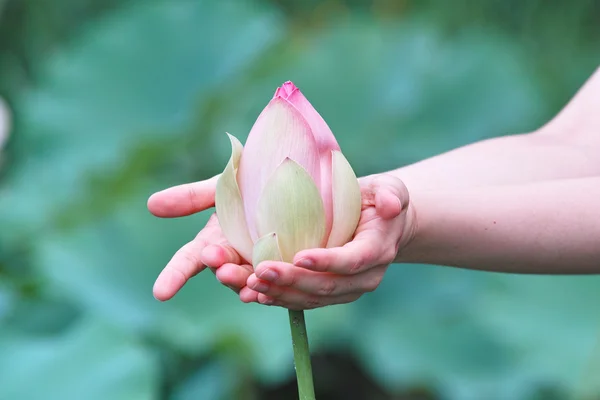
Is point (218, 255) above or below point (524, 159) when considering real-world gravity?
below

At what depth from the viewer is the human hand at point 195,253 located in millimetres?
647

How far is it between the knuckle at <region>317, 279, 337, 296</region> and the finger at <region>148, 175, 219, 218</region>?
16cm

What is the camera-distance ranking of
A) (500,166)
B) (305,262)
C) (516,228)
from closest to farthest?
(305,262), (516,228), (500,166)

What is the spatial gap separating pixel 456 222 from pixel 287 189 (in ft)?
0.76

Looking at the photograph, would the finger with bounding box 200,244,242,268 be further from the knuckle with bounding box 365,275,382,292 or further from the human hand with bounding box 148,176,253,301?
the knuckle with bounding box 365,275,382,292

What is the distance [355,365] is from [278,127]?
4.63ft

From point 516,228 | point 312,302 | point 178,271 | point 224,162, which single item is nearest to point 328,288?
point 312,302

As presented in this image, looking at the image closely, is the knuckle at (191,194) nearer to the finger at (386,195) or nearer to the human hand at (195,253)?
the human hand at (195,253)

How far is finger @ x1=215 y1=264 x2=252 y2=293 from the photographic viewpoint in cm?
64

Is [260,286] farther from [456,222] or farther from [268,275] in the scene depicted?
[456,222]

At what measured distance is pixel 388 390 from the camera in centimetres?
192

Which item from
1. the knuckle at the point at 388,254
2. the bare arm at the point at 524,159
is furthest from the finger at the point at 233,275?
the bare arm at the point at 524,159

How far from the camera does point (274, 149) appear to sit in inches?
24.7

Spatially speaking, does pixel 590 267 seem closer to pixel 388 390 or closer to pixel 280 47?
pixel 388 390
